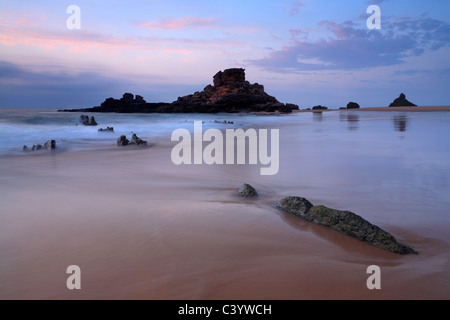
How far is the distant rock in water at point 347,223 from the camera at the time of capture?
226 centimetres

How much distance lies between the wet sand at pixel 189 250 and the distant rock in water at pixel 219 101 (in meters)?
55.2

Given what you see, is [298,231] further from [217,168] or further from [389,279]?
[217,168]

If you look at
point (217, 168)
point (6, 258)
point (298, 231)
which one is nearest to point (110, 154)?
point (217, 168)

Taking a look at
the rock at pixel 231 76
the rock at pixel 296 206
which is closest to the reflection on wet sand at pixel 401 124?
the rock at pixel 296 206

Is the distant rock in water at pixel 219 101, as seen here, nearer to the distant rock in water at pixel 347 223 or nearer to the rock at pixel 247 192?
the rock at pixel 247 192

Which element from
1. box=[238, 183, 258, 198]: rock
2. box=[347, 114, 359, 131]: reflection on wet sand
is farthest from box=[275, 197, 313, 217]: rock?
box=[347, 114, 359, 131]: reflection on wet sand

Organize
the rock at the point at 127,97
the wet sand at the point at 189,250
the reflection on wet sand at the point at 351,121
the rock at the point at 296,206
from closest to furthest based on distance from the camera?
the wet sand at the point at 189,250
the rock at the point at 296,206
the reflection on wet sand at the point at 351,121
the rock at the point at 127,97

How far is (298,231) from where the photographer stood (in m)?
2.63

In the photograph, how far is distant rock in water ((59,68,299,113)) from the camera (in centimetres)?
5891

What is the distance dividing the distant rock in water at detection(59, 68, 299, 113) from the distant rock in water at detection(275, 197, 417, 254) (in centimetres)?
5561

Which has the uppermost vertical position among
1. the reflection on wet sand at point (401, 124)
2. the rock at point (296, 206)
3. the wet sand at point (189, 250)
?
the reflection on wet sand at point (401, 124)

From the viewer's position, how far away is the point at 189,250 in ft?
7.40

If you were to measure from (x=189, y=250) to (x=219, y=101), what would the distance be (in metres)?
60.2
